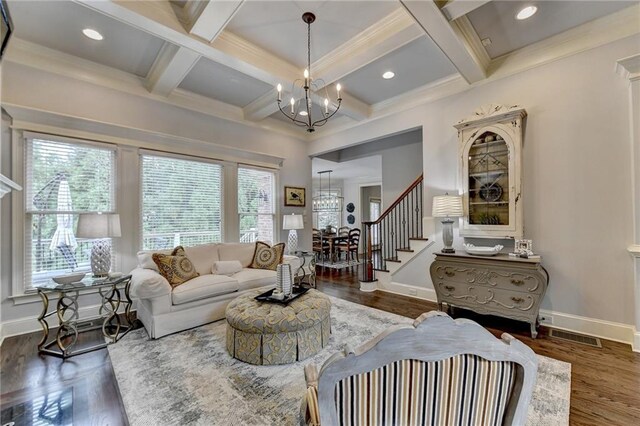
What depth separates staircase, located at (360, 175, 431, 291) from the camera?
4465 millimetres

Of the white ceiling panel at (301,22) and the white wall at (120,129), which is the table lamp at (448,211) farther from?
the white wall at (120,129)

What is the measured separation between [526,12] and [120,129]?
16.6ft

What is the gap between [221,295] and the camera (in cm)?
342

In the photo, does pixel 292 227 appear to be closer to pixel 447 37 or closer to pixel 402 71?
pixel 402 71

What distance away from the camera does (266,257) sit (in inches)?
169

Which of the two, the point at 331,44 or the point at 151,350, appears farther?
the point at 331,44

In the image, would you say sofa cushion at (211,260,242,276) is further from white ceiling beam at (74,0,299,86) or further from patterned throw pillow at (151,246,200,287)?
white ceiling beam at (74,0,299,86)

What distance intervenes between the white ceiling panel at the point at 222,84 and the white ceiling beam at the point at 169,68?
239 mm

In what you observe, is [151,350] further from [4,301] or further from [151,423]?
[4,301]

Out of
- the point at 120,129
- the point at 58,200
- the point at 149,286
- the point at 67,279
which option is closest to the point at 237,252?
the point at 149,286

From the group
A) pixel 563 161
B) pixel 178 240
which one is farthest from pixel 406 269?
pixel 178 240

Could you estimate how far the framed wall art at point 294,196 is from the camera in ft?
18.9

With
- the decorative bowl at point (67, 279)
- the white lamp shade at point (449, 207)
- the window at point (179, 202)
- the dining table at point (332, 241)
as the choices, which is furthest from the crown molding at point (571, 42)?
the decorative bowl at point (67, 279)

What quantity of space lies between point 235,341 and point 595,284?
12.6 feet
